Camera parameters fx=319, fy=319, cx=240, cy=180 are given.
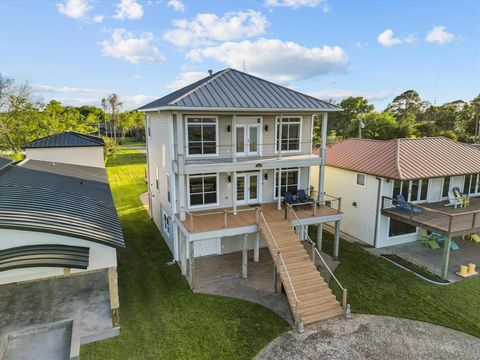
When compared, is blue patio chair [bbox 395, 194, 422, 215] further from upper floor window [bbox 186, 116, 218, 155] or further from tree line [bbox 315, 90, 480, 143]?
tree line [bbox 315, 90, 480, 143]

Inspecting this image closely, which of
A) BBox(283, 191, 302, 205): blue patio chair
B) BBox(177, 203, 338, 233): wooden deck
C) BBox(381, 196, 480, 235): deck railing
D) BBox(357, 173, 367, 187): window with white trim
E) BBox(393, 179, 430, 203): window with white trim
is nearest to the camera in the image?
BBox(177, 203, 338, 233): wooden deck

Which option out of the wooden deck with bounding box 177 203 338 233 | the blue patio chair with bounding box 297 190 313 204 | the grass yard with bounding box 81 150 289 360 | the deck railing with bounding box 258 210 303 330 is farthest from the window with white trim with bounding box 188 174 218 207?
the blue patio chair with bounding box 297 190 313 204

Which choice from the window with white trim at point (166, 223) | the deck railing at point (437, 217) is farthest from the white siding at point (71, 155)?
the deck railing at point (437, 217)

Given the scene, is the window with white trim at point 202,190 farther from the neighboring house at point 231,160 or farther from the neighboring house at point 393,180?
the neighboring house at point 393,180

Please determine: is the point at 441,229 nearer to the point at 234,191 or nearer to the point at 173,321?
the point at 234,191

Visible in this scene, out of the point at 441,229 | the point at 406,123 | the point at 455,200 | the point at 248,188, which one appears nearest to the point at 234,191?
the point at 248,188

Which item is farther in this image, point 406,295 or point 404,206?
point 404,206
